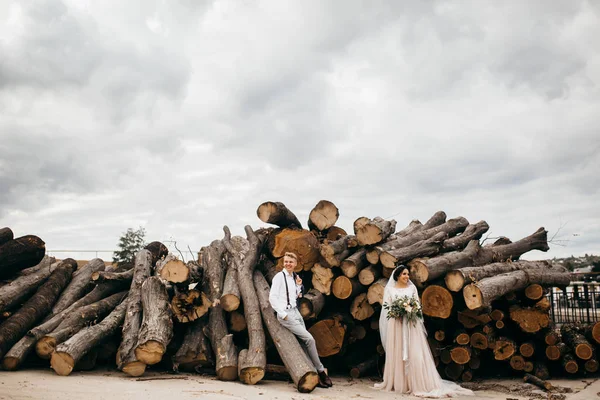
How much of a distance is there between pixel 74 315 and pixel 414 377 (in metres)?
5.84

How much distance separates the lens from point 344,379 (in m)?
8.43

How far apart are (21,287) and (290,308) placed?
5389 millimetres

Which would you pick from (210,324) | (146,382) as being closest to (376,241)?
(210,324)

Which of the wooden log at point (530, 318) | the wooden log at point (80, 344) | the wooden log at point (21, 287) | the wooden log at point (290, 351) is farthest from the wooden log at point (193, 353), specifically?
the wooden log at point (530, 318)

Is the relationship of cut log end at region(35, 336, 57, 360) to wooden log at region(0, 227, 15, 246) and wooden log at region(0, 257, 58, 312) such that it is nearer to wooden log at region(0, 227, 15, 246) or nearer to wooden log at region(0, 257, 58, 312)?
wooden log at region(0, 257, 58, 312)

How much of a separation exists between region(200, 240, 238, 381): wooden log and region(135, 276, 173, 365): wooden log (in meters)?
0.72

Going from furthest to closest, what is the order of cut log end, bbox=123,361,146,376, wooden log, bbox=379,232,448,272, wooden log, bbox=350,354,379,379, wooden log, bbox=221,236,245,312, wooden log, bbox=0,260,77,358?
1. wooden log, bbox=350,354,379,379
2. wooden log, bbox=379,232,448,272
3. wooden log, bbox=221,236,245,312
4. wooden log, bbox=0,260,77,358
5. cut log end, bbox=123,361,146,376

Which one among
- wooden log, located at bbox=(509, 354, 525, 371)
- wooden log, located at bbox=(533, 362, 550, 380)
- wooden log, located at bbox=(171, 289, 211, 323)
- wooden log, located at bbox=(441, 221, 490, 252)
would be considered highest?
wooden log, located at bbox=(441, 221, 490, 252)

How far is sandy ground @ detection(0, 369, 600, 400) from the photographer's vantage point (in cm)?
596

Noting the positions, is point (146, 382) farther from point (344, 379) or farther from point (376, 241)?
point (376, 241)

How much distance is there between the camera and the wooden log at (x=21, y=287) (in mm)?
8570

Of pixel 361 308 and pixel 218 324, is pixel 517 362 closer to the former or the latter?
pixel 361 308

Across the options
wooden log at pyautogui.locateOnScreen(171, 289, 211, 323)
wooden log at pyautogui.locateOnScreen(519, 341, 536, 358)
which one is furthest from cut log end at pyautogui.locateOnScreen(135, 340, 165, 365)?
wooden log at pyautogui.locateOnScreen(519, 341, 536, 358)

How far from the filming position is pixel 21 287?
8.97m
